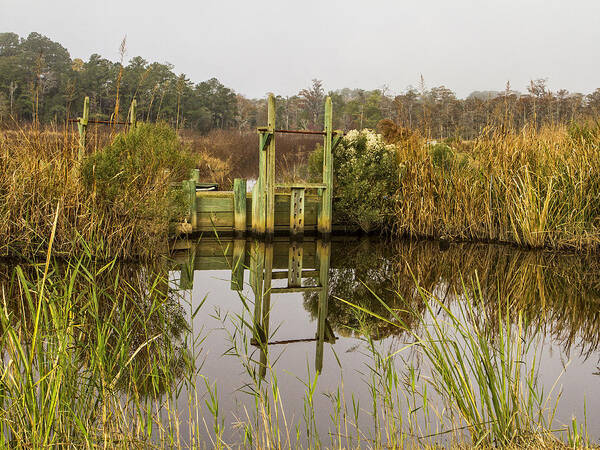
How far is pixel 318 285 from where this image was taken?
240 inches

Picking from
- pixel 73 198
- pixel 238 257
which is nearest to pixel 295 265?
pixel 238 257

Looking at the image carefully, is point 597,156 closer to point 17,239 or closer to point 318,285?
point 318,285

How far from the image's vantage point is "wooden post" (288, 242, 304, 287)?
630 cm

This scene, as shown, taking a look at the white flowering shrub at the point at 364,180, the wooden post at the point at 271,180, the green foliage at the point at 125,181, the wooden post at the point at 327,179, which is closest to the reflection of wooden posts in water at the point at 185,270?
the green foliage at the point at 125,181

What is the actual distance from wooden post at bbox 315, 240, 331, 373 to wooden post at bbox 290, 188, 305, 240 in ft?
1.28

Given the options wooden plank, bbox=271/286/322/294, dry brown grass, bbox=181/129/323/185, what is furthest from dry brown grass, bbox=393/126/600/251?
dry brown grass, bbox=181/129/323/185

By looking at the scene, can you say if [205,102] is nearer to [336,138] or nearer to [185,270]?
[336,138]

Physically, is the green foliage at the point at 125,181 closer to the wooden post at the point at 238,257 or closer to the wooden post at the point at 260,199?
the wooden post at the point at 238,257

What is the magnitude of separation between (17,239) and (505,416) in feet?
17.0

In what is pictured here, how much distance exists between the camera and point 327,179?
875cm

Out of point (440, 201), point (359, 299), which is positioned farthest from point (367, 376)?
point (440, 201)

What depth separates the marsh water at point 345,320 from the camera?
2.87m

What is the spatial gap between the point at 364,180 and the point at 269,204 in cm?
165

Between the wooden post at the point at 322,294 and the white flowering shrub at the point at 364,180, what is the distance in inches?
32.6
